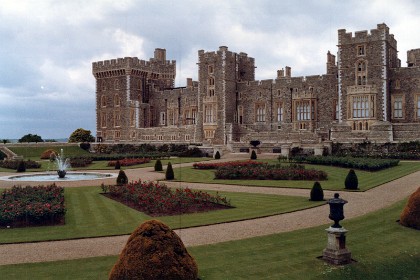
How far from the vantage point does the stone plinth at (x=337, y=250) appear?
11648 millimetres

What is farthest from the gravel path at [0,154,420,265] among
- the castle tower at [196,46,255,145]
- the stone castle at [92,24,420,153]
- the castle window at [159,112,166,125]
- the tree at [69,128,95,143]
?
the tree at [69,128,95,143]

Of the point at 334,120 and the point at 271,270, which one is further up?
the point at 334,120

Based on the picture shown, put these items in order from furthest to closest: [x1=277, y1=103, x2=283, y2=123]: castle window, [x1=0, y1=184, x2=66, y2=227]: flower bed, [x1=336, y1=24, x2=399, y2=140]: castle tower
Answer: [x1=277, y1=103, x2=283, y2=123]: castle window < [x1=336, y1=24, x2=399, y2=140]: castle tower < [x1=0, y1=184, x2=66, y2=227]: flower bed

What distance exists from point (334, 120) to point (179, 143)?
20326mm

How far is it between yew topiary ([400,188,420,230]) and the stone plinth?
4.61 meters

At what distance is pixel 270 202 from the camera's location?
67.6 feet

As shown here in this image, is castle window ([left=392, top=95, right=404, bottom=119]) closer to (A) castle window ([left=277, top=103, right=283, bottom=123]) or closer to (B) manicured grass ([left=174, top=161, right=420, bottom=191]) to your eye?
(A) castle window ([left=277, top=103, right=283, bottom=123])

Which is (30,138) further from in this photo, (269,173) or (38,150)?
(269,173)

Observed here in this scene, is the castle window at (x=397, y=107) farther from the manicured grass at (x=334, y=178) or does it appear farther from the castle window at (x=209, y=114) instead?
the castle window at (x=209, y=114)

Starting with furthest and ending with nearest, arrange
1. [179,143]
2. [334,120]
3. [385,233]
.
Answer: [179,143]
[334,120]
[385,233]

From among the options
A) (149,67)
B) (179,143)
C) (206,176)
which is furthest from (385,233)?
(149,67)

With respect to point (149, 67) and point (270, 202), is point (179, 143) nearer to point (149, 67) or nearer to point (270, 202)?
point (149, 67)

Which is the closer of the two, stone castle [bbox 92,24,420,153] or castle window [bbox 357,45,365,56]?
stone castle [bbox 92,24,420,153]

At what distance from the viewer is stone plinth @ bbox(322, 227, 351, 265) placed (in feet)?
38.2
